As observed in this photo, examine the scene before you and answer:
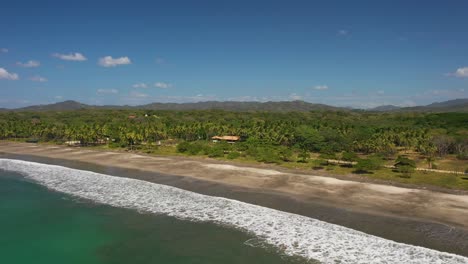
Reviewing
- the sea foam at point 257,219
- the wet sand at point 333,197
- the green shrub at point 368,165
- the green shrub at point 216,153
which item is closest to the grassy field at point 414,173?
the green shrub at point 368,165

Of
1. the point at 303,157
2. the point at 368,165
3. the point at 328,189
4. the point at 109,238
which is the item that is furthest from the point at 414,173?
the point at 109,238

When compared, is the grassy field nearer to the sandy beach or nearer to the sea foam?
the sandy beach

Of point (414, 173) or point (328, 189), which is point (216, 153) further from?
point (414, 173)

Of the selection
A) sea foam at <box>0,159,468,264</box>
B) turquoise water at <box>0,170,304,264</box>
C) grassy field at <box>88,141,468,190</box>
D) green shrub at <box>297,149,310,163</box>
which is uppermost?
green shrub at <box>297,149,310,163</box>

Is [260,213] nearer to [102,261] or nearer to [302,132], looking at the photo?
[102,261]

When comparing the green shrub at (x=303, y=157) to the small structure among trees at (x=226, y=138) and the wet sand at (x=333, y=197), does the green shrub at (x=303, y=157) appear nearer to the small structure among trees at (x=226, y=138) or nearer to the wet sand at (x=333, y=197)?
the wet sand at (x=333, y=197)

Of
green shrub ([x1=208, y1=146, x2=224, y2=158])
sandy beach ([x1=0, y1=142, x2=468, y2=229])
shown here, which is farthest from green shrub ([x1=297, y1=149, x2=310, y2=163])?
green shrub ([x1=208, y1=146, x2=224, y2=158])

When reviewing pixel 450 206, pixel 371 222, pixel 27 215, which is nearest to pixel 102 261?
pixel 27 215
